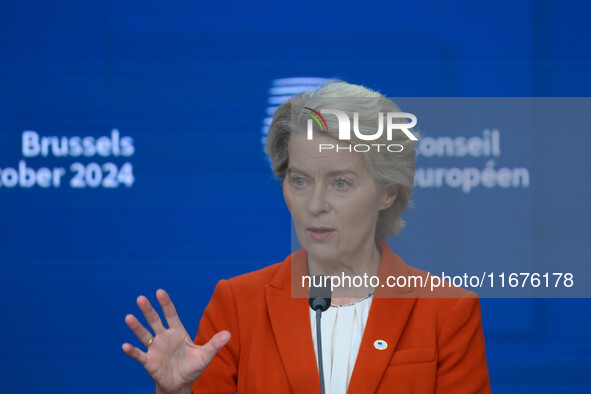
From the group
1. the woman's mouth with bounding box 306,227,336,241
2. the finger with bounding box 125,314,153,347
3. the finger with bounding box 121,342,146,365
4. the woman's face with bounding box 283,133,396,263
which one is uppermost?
the woman's face with bounding box 283,133,396,263

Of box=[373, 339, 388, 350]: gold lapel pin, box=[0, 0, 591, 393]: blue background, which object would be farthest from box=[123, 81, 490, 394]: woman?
box=[0, 0, 591, 393]: blue background

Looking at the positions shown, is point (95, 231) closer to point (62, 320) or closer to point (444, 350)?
point (62, 320)

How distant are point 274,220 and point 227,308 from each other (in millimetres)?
993

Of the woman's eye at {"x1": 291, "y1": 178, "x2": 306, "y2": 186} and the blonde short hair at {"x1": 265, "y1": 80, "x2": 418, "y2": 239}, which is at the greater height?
the blonde short hair at {"x1": 265, "y1": 80, "x2": 418, "y2": 239}

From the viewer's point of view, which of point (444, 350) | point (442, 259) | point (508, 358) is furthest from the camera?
point (508, 358)

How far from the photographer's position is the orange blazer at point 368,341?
1712 millimetres

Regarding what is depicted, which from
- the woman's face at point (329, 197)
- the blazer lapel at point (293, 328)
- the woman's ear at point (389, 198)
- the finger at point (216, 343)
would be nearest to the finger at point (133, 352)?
the finger at point (216, 343)

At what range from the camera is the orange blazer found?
1.71 m

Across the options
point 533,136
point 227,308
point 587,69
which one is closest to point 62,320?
point 227,308

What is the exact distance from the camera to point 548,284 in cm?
195

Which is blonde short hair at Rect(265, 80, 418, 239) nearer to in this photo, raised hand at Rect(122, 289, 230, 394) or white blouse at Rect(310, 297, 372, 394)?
white blouse at Rect(310, 297, 372, 394)

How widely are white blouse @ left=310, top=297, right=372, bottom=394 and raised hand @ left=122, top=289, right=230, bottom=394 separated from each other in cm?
28

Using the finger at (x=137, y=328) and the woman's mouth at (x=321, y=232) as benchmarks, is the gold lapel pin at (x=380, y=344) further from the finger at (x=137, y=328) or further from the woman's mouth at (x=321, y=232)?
the finger at (x=137, y=328)

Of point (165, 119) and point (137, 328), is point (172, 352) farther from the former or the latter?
point (165, 119)
